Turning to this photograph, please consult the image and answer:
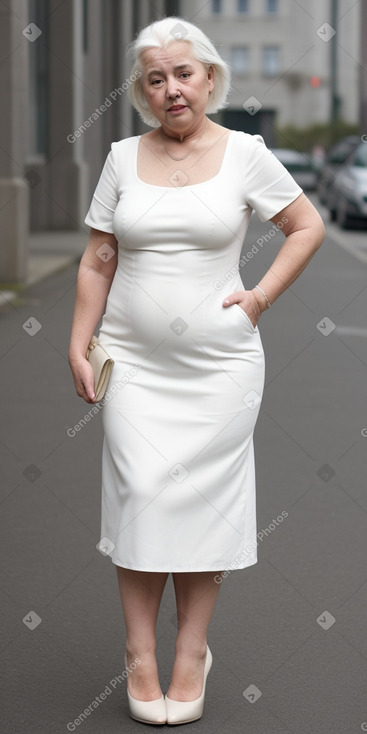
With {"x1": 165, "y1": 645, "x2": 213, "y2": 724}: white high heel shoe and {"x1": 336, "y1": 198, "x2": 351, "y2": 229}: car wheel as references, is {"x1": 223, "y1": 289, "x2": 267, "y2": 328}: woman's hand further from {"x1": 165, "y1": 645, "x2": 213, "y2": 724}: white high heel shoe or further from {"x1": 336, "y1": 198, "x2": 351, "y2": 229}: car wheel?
{"x1": 336, "y1": 198, "x2": 351, "y2": 229}: car wheel

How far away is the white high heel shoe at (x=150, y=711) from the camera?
3.75 m

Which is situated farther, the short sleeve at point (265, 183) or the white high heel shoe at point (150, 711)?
the white high heel shoe at point (150, 711)

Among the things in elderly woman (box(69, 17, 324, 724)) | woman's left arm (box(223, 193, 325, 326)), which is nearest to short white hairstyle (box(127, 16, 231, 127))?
elderly woman (box(69, 17, 324, 724))

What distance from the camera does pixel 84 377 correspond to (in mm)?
3736

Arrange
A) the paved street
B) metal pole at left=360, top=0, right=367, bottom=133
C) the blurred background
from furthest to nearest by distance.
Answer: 1. metal pole at left=360, top=0, right=367, bottom=133
2. the blurred background
3. the paved street

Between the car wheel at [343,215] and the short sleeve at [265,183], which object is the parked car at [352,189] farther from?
the short sleeve at [265,183]

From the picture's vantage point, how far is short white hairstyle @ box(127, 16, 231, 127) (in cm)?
360

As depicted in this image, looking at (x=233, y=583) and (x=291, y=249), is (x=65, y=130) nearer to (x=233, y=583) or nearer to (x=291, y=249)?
(x=233, y=583)

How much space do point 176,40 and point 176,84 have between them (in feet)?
0.39

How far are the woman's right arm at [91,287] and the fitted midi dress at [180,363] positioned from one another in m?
0.09

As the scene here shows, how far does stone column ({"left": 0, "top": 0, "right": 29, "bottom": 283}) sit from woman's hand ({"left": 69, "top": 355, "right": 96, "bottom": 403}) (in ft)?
37.1

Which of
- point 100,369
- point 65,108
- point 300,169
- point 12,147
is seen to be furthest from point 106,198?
point 300,169

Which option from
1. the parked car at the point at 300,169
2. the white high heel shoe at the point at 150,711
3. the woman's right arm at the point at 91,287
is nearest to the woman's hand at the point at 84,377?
the woman's right arm at the point at 91,287

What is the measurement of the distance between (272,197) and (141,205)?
1.19 feet
